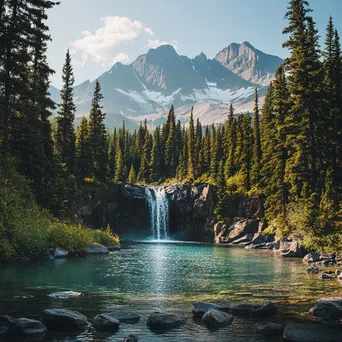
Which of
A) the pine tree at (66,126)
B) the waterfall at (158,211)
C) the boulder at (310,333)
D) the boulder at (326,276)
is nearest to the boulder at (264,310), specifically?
the boulder at (310,333)

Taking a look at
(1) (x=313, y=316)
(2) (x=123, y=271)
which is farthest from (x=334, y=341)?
(2) (x=123, y=271)

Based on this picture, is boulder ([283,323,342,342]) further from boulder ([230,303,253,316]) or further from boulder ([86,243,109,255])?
boulder ([86,243,109,255])

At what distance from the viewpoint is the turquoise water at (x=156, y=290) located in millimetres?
11859

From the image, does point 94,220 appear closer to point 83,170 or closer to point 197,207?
point 83,170

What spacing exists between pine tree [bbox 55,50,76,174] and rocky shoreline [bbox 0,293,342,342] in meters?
47.7

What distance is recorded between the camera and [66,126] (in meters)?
61.3

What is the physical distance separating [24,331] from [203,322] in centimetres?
545

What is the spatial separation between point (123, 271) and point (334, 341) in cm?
1721

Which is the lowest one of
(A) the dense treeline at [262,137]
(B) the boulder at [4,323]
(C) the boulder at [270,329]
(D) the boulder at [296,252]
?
(D) the boulder at [296,252]

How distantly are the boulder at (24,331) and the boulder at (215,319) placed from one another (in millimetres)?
4963

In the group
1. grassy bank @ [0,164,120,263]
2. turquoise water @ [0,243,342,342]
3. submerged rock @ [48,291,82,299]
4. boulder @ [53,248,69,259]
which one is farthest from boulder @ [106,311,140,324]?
boulder @ [53,248,69,259]

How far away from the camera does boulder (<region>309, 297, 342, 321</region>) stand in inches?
514

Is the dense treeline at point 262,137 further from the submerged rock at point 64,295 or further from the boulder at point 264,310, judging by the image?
the boulder at point 264,310

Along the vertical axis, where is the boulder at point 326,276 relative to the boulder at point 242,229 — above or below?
below
